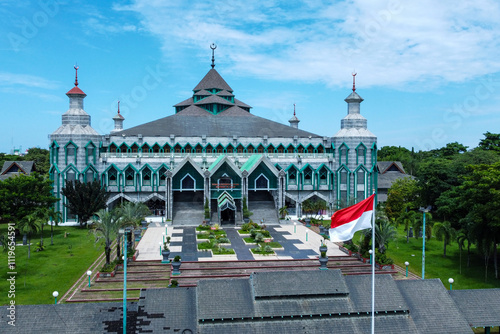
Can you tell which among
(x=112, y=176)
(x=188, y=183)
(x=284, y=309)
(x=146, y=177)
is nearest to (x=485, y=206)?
(x=284, y=309)

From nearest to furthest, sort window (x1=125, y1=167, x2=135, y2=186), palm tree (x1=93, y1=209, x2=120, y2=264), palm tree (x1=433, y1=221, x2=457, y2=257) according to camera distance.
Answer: palm tree (x1=93, y1=209, x2=120, y2=264) → palm tree (x1=433, y1=221, x2=457, y2=257) → window (x1=125, y1=167, x2=135, y2=186)

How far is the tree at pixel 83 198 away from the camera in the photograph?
53.0 metres

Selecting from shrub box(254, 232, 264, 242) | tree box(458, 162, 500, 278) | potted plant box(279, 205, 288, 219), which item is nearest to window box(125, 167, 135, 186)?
potted plant box(279, 205, 288, 219)

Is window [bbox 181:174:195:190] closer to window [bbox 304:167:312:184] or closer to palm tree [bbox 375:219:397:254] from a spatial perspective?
window [bbox 304:167:312:184]

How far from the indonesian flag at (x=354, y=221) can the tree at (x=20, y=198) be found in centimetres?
3617

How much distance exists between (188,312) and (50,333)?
5583 mm

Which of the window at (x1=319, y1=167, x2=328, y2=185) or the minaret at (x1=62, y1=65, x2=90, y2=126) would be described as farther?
the window at (x1=319, y1=167, x2=328, y2=185)

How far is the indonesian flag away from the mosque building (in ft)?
110

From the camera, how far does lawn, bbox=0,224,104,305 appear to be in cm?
2936

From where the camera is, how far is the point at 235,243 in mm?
44062

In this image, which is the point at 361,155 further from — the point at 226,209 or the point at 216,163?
the point at 226,209

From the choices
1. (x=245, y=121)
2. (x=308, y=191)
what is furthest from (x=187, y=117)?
(x=308, y=191)

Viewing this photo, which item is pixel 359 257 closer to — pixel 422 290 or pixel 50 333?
pixel 422 290

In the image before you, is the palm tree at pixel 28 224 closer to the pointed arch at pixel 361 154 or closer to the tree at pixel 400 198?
the tree at pixel 400 198
